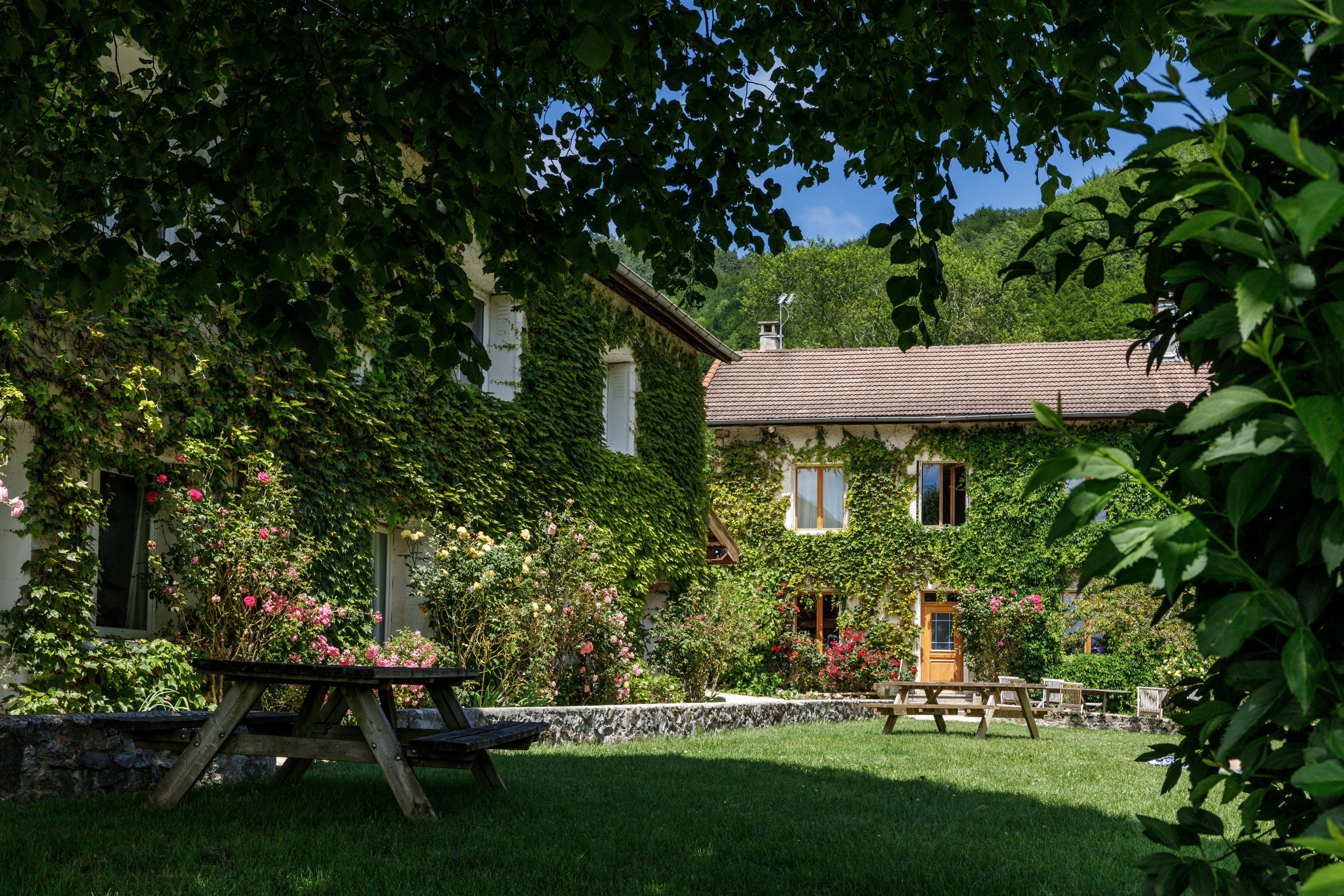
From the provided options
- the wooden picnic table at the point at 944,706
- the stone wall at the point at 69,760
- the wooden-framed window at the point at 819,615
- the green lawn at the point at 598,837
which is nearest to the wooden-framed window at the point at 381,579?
the green lawn at the point at 598,837

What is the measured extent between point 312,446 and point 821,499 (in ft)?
48.7

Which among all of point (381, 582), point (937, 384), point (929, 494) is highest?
point (937, 384)

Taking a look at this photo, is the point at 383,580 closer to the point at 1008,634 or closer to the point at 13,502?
the point at 13,502

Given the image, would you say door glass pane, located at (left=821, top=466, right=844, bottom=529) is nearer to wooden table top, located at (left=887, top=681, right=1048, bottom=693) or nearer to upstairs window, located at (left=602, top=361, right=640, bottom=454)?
upstairs window, located at (left=602, top=361, right=640, bottom=454)

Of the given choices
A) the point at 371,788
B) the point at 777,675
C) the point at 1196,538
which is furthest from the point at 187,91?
the point at 777,675

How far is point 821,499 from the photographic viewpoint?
74.4 feet

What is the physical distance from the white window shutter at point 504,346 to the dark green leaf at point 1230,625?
11.6 m

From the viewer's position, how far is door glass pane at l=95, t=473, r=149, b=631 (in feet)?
25.6

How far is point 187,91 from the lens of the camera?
16.0ft

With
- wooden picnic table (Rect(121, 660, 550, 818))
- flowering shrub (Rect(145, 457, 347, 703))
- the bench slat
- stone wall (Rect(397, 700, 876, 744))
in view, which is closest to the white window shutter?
stone wall (Rect(397, 700, 876, 744))

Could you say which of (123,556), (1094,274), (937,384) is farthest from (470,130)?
(937,384)

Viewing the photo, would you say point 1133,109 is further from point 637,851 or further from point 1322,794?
point 637,851

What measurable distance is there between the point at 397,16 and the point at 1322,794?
535 cm

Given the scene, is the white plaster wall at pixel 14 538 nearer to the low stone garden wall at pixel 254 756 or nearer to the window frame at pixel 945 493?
the low stone garden wall at pixel 254 756
